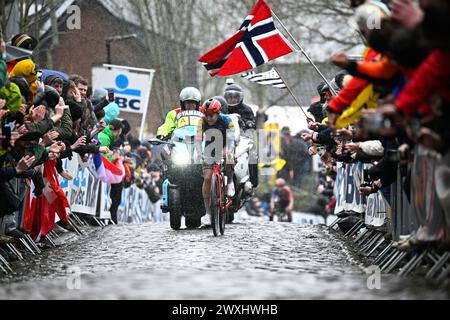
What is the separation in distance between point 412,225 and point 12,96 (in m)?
4.02

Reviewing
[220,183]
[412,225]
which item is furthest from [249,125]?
[412,225]

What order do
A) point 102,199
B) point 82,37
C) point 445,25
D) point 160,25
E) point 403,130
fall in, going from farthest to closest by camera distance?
point 82,37
point 160,25
point 102,199
point 403,130
point 445,25

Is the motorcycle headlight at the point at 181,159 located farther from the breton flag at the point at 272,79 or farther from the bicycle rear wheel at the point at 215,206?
the breton flag at the point at 272,79

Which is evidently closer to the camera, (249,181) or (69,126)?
(69,126)

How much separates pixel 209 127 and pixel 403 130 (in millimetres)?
8551

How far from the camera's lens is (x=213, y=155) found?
63.0 ft

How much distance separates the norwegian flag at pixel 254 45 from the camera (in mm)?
19922

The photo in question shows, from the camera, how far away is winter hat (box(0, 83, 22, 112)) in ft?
43.3

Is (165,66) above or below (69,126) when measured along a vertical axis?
above

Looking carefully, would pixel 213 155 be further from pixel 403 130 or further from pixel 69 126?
pixel 403 130

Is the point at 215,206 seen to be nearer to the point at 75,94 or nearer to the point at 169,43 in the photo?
the point at 75,94

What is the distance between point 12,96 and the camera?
13.3 m

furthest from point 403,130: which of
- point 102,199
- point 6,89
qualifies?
point 102,199

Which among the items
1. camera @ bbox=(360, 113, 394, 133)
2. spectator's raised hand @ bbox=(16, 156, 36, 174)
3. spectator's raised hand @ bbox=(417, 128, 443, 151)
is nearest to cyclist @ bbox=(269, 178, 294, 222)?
spectator's raised hand @ bbox=(16, 156, 36, 174)
